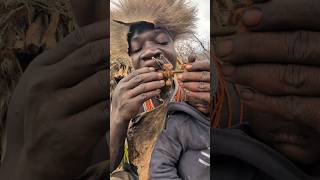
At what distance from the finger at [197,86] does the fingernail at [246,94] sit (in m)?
0.09

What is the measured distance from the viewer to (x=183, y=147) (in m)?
1.24

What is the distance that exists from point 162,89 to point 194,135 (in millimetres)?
149

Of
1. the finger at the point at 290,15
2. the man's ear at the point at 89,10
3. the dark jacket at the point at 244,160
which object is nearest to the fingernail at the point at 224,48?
the finger at the point at 290,15

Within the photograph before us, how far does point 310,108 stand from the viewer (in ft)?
3.84

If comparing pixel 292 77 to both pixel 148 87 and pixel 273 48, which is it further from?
pixel 148 87

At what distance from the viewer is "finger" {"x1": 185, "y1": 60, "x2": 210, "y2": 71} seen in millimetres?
1226

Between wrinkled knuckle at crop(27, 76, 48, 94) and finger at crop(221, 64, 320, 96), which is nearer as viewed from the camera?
finger at crop(221, 64, 320, 96)

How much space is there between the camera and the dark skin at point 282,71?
1.15m

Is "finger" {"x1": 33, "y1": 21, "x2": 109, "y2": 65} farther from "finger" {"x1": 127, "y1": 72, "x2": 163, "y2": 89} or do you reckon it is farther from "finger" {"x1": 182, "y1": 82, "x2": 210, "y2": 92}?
"finger" {"x1": 182, "y1": 82, "x2": 210, "y2": 92}

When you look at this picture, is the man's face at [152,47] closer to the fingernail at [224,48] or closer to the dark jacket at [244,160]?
the fingernail at [224,48]

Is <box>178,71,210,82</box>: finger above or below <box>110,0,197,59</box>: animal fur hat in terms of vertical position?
below

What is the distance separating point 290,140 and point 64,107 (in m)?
0.61

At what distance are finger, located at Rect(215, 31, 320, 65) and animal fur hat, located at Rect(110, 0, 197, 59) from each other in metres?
0.12

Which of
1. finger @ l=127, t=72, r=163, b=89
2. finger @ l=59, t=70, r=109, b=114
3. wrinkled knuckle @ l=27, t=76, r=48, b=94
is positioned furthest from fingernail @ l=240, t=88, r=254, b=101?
wrinkled knuckle @ l=27, t=76, r=48, b=94
